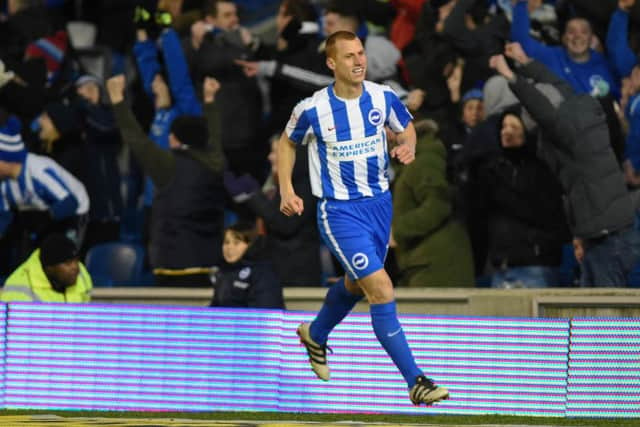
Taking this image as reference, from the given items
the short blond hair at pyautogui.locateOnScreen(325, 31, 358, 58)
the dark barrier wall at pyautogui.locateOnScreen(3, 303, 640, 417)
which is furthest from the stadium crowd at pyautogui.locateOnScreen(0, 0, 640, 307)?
the short blond hair at pyautogui.locateOnScreen(325, 31, 358, 58)

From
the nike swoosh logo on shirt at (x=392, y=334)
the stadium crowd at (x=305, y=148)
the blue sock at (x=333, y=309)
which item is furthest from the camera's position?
the stadium crowd at (x=305, y=148)

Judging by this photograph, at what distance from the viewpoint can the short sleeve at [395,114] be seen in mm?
9578

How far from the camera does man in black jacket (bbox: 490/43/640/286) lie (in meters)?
11.7

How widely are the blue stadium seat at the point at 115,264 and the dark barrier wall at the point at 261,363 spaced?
2566 millimetres

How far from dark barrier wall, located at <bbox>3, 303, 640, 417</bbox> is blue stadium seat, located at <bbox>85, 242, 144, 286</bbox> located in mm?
2566

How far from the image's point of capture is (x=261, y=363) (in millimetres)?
11344

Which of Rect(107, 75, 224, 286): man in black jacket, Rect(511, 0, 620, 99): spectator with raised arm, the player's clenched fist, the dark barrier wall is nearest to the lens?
the player's clenched fist

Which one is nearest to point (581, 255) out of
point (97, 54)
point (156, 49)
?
point (156, 49)

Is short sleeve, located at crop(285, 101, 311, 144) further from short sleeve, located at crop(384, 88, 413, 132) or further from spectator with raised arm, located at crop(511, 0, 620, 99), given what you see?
spectator with raised arm, located at crop(511, 0, 620, 99)

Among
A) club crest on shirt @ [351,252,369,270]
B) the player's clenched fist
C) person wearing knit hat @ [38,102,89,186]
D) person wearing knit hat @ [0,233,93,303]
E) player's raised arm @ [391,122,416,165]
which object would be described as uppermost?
player's raised arm @ [391,122,416,165]

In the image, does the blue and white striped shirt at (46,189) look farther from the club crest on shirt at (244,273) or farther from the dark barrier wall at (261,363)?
the club crest on shirt at (244,273)

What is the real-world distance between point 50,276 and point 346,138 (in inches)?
146

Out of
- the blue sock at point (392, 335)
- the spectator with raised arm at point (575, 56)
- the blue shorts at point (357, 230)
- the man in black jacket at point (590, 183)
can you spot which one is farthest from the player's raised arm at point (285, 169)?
the spectator with raised arm at point (575, 56)

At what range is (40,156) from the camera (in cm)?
1420
